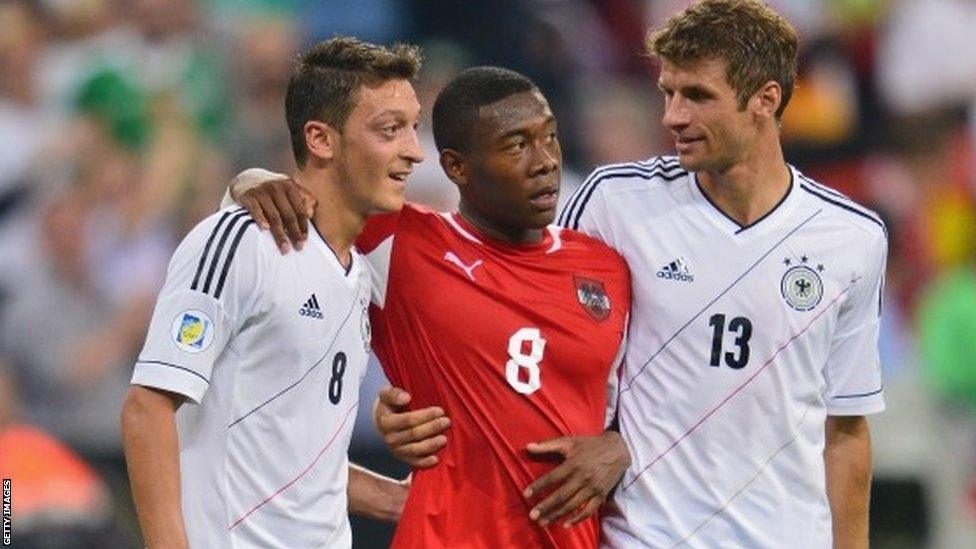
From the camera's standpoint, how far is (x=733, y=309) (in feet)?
19.4

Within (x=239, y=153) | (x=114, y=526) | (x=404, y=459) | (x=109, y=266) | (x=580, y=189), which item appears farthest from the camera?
(x=239, y=153)

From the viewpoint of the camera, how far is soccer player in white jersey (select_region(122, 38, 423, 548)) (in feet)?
17.3

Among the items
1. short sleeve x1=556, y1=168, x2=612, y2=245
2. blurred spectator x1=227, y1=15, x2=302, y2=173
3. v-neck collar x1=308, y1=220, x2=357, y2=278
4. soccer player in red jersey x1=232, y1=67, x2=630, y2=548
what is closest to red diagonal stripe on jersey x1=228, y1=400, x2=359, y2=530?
soccer player in red jersey x1=232, y1=67, x2=630, y2=548

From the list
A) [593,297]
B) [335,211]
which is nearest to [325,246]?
[335,211]

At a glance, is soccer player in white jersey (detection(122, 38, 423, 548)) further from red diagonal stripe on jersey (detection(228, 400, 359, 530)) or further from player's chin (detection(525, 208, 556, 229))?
player's chin (detection(525, 208, 556, 229))

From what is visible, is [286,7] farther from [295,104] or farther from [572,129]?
[295,104]

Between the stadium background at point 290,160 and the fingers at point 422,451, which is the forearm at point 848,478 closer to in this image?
the fingers at point 422,451

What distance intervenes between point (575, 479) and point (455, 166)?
96 cm

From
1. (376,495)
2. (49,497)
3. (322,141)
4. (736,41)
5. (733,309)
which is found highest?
(736,41)

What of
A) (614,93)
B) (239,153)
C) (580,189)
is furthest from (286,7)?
(580,189)

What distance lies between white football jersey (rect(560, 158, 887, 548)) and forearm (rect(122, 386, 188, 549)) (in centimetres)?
141

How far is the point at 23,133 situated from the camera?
11.1 meters

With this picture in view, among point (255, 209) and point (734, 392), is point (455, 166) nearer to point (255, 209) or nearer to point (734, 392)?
point (255, 209)

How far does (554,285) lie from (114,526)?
406 cm
